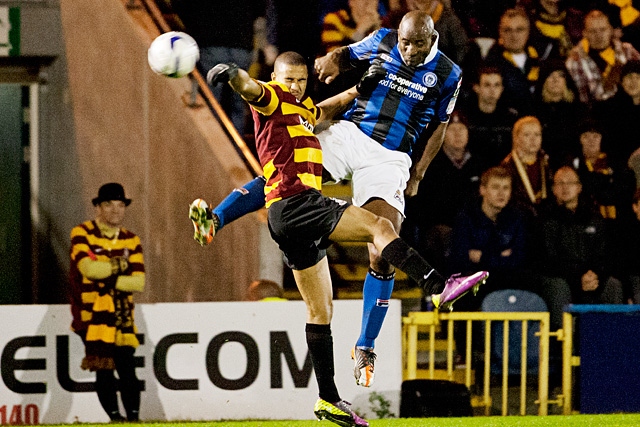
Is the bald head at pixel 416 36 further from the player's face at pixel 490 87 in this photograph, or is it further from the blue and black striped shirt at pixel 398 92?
the player's face at pixel 490 87

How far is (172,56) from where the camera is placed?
5676mm

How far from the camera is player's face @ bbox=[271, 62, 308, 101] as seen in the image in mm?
6125

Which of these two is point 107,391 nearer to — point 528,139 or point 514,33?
point 528,139

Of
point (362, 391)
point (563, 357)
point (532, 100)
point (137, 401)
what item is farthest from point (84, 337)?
point (532, 100)

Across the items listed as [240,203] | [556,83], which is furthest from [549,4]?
[240,203]

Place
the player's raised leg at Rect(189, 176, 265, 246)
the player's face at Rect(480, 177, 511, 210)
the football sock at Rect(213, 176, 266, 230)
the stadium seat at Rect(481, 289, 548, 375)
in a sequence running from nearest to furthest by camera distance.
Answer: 1. the player's raised leg at Rect(189, 176, 265, 246)
2. the football sock at Rect(213, 176, 266, 230)
3. the stadium seat at Rect(481, 289, 548, 375)
4. the player's face at Rect(480, 177, 511, 210)

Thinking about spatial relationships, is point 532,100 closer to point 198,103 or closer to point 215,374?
point 198,103

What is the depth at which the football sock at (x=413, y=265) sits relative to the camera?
18.4 feet

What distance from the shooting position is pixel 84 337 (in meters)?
8.31

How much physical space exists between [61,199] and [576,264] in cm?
496

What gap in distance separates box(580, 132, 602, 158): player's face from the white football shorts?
3460 mm

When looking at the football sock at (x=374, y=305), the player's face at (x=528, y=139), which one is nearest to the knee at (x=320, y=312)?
the football sock at (x=374, y=305)

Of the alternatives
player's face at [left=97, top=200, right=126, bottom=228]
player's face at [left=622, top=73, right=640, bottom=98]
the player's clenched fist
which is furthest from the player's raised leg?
player's face at [left=622, top=73, right=640, bottom=98]

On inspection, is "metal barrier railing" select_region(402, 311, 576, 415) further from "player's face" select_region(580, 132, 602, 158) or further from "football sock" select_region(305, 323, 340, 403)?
"football sock" select_region(305, 323, 340, 403)
